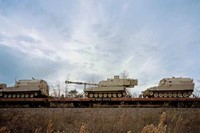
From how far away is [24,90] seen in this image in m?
27.7

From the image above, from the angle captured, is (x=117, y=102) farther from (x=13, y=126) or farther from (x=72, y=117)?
(x=13, y=126)

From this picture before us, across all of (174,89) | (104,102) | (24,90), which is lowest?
(104,102)

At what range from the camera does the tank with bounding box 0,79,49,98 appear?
27.8 metres

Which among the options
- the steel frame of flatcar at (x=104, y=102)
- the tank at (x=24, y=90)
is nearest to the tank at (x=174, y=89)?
the steel frame of flatcar at (x=104, y=102)

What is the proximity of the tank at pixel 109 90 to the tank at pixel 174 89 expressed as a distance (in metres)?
2.20

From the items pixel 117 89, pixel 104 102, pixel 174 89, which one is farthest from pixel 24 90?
pixel 174 89

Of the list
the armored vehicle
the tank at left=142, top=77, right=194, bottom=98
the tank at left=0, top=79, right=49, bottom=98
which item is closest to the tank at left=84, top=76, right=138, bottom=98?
the armored vehicle

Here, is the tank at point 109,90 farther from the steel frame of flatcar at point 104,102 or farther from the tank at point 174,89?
the tank at point 174,89

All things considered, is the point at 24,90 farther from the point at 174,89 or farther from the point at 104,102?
the point at 174,89

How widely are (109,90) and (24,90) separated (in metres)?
8.75

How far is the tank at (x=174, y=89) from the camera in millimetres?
23609

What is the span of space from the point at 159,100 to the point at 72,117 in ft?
41.9

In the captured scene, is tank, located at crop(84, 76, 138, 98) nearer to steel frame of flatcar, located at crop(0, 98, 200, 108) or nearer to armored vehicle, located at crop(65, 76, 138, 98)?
armored vehicle, located at crop(65, 76, 138, 98)

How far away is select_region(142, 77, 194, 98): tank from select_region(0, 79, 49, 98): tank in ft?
35.8
